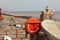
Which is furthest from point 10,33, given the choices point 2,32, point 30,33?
point 30,33

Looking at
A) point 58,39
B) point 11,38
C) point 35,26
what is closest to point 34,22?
point 35,26

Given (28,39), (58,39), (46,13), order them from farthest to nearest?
(46,13)
(28,39)
(58,39)

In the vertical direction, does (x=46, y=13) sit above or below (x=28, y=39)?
above

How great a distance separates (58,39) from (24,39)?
3.06 m

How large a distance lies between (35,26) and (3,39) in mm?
1445

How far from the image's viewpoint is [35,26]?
36.3 feet

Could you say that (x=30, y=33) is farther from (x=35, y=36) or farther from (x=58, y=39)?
(x=58, y=39)

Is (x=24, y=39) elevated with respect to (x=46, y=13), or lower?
lower

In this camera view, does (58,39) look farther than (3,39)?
No

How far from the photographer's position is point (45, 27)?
1049 cm

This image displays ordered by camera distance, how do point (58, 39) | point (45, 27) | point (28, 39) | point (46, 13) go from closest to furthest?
point (58, 39), point (45, 27), point (28, 39), point (46, 13)

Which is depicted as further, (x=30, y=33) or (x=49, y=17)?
(x=49, y=17)

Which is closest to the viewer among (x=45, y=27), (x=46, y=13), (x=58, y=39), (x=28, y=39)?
(x=58, y=39)

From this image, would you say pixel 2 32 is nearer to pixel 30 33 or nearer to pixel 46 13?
pixel 30 33
